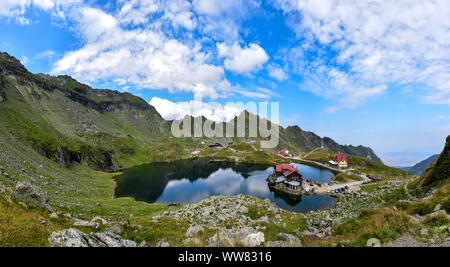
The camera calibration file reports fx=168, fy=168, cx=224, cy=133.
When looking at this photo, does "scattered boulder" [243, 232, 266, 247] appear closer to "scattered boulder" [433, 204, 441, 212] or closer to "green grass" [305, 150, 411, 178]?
"scattered boulder" [433, 204, 441, 212]

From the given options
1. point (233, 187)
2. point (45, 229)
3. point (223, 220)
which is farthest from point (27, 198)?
point (233, 187)

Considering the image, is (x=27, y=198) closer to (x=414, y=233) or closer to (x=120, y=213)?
(x=120, y=213)

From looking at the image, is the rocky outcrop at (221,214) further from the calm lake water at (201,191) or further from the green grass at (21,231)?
the green grass at (21,231)

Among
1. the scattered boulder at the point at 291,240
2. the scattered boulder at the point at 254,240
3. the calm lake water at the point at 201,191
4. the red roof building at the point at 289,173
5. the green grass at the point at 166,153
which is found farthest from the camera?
the green grass at the point at 166,153

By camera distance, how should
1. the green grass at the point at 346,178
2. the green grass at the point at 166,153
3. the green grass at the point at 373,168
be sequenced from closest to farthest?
the green grass at the point at 346,178 < the green grass at the point at 373,168 < the green grass at the point at 166,153

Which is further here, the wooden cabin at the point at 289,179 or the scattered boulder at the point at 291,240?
the wooden cabin at the point at 289,179

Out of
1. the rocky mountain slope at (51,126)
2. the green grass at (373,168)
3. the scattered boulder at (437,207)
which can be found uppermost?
the rocky mountain slope at (51,126)

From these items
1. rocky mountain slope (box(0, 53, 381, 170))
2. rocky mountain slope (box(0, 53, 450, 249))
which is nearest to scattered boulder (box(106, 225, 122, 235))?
rocky mountain slope (box(0, 53, 450, 249))

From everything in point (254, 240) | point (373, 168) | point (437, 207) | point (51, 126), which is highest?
point (51, 126)

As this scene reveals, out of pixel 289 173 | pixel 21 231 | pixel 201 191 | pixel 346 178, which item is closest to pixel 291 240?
pixel 21 231

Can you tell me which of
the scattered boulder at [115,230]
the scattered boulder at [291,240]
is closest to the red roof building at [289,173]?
the scattered boulder at [291,240]

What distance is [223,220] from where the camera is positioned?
2853cm

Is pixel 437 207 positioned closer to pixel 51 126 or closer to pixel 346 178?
pixel 346 178
